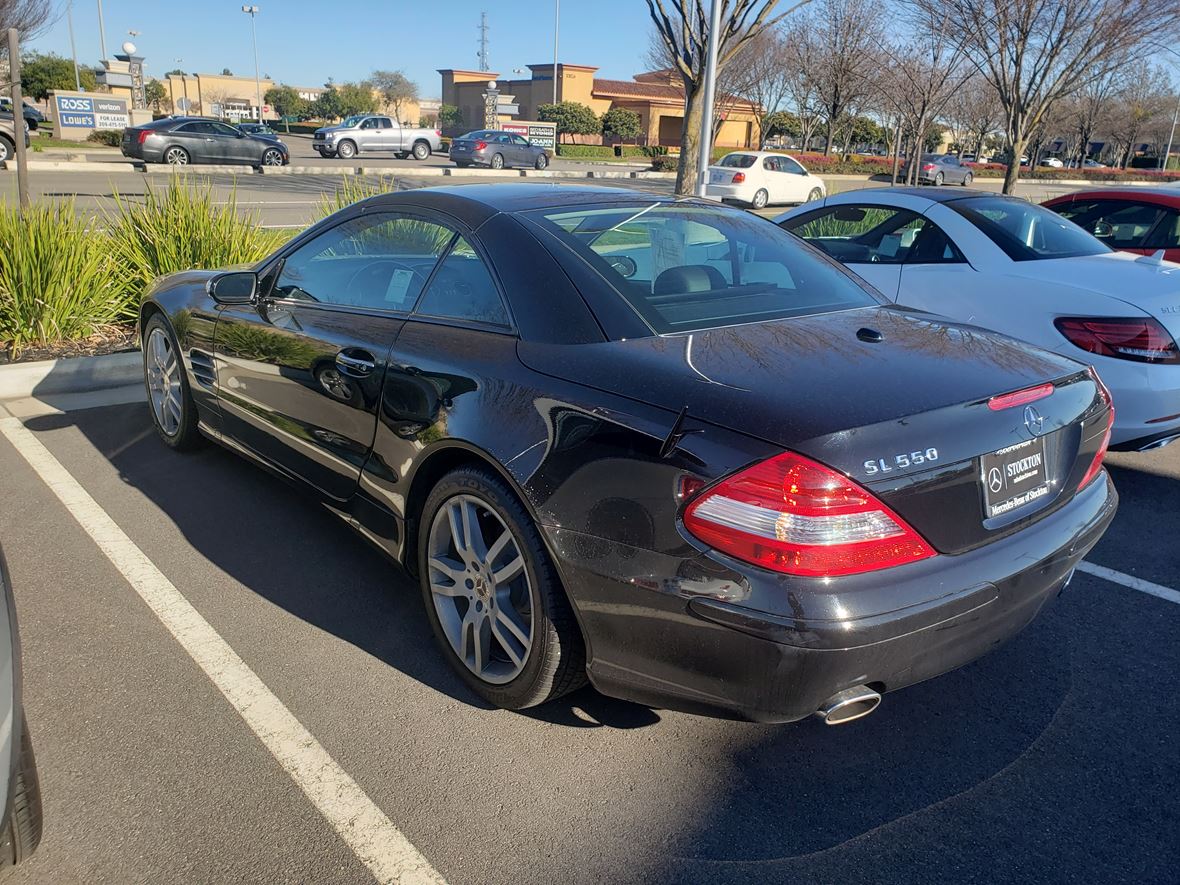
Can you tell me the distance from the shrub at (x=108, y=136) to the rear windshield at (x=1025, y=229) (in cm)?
3539

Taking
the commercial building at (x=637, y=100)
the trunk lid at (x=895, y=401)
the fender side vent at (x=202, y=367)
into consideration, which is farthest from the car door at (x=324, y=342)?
the commercial building at (x=637, y=100)

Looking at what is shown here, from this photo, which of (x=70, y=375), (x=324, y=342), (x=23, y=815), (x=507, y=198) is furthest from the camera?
(x=70, y=375)

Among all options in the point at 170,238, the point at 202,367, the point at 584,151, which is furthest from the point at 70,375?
the point at 584,151

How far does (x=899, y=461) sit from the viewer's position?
223cm

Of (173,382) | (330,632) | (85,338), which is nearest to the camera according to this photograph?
(330,632)

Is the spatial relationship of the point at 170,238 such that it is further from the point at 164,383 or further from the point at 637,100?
the point at 637,100

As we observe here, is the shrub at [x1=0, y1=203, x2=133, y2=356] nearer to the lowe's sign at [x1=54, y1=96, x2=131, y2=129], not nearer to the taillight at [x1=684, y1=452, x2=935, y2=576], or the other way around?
the taillight at [x1=684, y1=452, x2=935, y2=576]

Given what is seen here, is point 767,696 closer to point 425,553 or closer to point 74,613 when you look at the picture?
point 425,553

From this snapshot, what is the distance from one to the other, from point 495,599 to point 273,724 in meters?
0.78

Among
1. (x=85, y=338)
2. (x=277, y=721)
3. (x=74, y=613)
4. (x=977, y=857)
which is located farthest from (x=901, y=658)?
(x=85, y=338)

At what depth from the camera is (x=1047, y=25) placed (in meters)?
14.4

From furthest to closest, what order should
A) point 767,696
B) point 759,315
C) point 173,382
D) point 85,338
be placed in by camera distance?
point 85,338, point 173,382, point 759,315, point 767,696

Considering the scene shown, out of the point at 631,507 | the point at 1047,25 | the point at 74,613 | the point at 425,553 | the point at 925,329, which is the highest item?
the point at 1047,25

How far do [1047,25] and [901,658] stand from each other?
50.5ft
